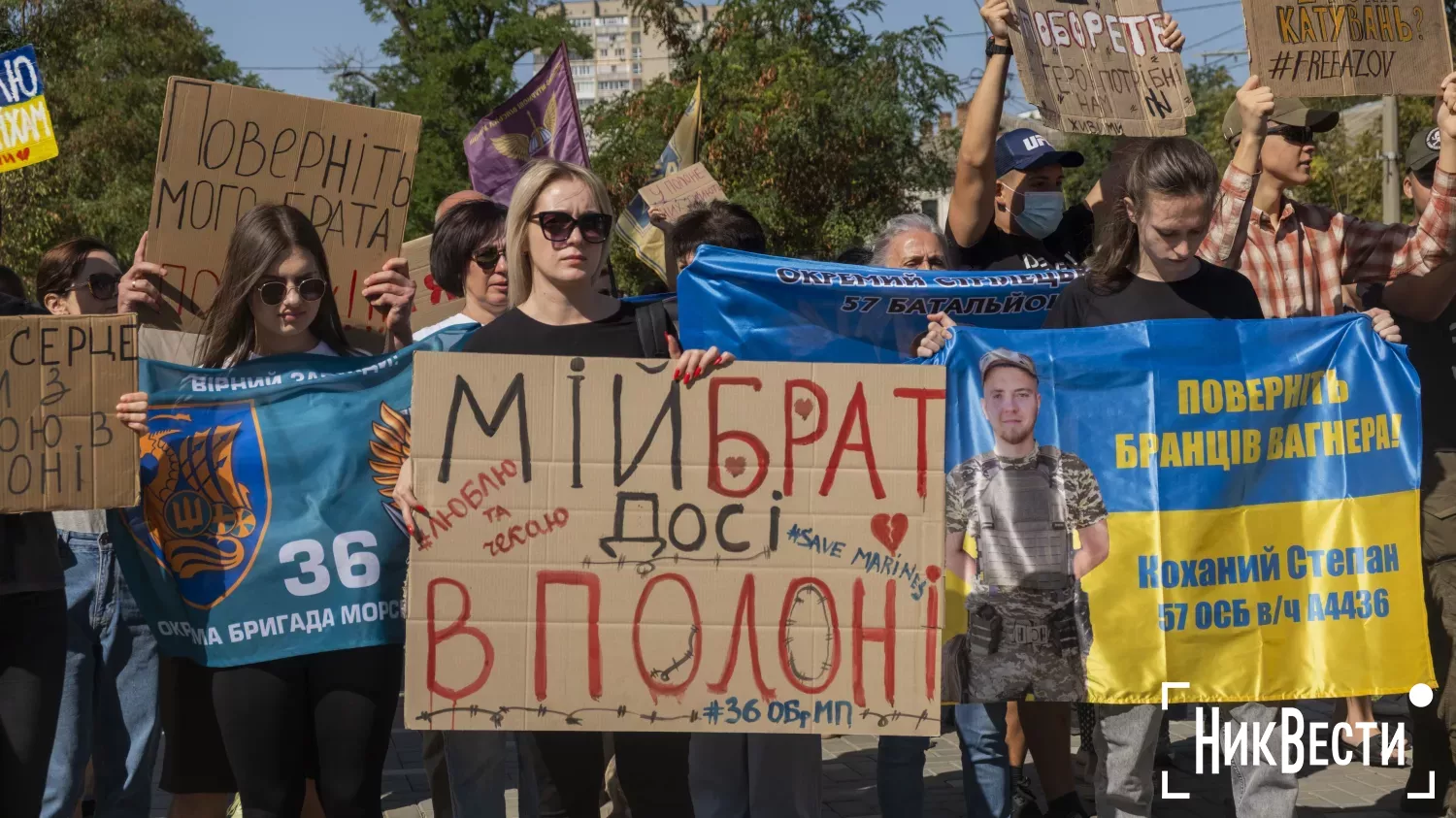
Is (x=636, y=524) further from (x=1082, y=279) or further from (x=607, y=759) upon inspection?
(x=607, y=759)

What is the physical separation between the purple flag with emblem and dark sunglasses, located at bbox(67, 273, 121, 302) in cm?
323

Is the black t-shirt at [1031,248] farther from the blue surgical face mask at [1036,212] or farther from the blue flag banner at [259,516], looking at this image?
the blue flag banner at [259,516]

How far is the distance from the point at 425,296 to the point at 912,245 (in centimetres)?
277

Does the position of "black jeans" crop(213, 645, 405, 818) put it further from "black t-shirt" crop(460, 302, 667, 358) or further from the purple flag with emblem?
the purple flag with emblem

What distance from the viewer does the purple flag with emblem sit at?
8.34 m

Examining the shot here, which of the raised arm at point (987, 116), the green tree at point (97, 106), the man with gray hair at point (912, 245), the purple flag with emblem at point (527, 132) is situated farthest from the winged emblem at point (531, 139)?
the green tree at point (97, 106)

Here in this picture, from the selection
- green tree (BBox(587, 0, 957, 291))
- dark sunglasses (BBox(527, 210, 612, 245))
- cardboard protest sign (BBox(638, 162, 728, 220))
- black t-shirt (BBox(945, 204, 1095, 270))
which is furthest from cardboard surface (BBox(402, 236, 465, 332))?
green tree (BBox(587, 0, 957, 291))

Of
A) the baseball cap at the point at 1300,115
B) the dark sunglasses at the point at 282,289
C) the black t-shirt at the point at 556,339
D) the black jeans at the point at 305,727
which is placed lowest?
the black jeans at the point at 305,727

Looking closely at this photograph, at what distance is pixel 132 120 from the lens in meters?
28.3

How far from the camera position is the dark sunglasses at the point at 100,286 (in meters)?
5.17

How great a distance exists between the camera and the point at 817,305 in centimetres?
458

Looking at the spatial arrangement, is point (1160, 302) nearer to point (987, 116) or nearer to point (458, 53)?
point (987, 116)

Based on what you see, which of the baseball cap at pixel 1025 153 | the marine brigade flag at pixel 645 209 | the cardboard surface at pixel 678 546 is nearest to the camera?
the cardboard surface at pixel 678 546

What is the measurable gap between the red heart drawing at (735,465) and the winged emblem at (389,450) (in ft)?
2.74
